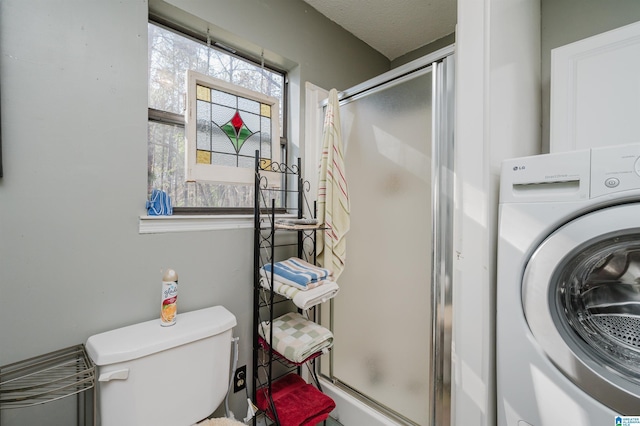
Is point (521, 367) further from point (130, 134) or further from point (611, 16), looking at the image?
point (611, 16)

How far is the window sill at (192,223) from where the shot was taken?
3.54 feet

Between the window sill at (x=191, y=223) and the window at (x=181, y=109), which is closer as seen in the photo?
the window sill at (x=191, y=223)

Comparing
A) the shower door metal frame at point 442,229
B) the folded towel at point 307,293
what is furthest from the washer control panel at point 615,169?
the folded towel at point 307,293

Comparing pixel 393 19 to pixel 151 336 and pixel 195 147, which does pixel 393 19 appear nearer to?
pixel 195 147

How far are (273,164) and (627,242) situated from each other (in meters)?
1.35

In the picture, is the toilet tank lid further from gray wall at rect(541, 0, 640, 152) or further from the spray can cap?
gray wall at rect(541, 0, 640, 152)

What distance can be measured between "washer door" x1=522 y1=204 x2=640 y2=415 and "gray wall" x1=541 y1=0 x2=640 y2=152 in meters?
0.87

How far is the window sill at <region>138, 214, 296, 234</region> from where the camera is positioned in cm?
108

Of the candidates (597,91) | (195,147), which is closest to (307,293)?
(195,147)

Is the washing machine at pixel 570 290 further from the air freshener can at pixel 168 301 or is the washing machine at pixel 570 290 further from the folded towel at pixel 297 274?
the air freshener can at pixel 168 301

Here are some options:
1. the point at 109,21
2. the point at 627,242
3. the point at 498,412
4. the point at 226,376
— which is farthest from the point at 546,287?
the point at 109,21

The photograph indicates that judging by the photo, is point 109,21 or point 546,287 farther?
point 109,21

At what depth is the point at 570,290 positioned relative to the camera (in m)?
0.82

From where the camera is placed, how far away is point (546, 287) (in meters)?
0.78
